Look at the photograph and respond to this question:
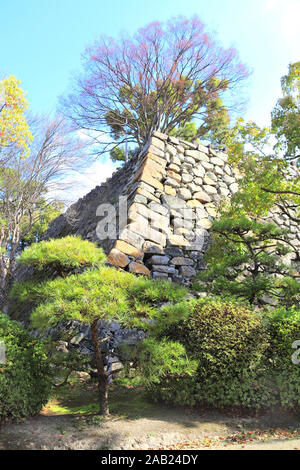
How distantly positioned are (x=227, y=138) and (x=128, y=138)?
199 inches

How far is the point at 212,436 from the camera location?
3.13 meters

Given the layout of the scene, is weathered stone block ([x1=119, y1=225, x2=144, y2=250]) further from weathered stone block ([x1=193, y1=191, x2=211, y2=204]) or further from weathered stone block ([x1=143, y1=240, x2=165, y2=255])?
weathered stone block ([x1=193, y1=191, x2=211, y2=204])

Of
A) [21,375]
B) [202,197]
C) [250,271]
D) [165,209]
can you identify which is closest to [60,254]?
[21,375]

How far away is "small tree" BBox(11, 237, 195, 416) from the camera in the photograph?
2.74 meters

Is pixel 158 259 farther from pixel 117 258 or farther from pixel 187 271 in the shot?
pixel 117 258

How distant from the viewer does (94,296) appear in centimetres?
276

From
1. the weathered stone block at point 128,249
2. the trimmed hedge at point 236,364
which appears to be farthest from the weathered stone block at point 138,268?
the trimmed hedge at point 236,364

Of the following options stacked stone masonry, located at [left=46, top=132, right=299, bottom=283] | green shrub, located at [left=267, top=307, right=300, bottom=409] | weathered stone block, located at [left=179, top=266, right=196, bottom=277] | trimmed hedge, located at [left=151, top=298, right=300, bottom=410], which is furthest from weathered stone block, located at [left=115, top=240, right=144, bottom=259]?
green shrub, located at [left=267, top=307, right=300, bottom=409]

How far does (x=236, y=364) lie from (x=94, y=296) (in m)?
1.72

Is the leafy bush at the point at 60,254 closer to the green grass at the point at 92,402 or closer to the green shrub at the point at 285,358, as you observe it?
the green grass at the point at 92,402

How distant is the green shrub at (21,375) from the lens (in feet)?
9.57

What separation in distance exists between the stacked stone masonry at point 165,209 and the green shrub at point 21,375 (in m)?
1.84

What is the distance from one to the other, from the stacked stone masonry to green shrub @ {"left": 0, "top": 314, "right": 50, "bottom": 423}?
1842 mm
